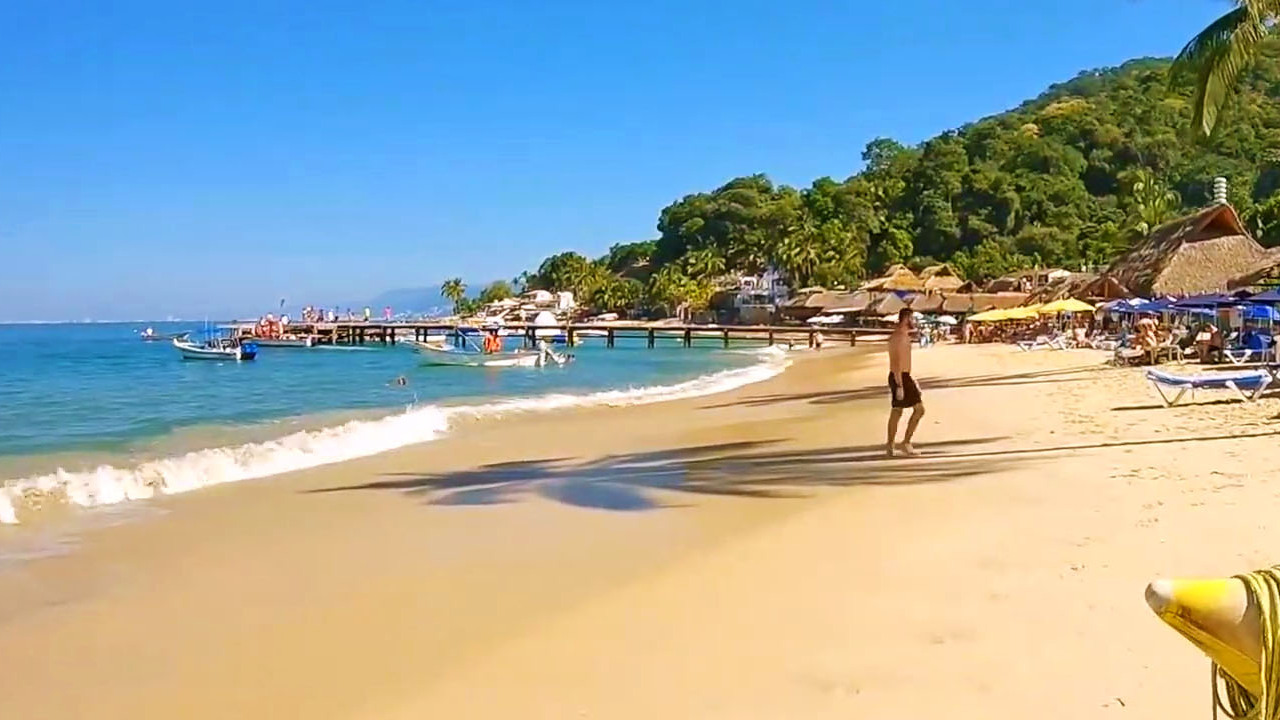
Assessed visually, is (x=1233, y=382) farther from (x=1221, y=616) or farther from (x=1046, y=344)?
(x=1046, y=344)

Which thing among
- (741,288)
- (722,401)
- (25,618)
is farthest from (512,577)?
(741,288)

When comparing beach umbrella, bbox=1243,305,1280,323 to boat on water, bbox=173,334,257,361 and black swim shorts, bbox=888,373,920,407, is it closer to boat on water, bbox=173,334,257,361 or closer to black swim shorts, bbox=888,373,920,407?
black swim shorts, bbox=888,373,920,407

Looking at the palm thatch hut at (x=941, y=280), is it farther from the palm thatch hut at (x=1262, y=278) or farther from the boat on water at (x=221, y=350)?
the boat on water at (x=221, y=350)

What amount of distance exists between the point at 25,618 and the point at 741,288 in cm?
9638

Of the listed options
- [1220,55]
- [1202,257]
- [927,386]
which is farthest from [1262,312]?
[1220,55]

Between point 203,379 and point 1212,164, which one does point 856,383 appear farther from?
A: point 1212,164

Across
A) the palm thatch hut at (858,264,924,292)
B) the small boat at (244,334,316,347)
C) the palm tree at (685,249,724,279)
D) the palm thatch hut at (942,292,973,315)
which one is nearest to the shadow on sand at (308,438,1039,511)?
the palm thatch hut at (942,292,973,315)

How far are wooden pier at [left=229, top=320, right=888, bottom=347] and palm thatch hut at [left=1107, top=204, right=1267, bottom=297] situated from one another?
26030 mm

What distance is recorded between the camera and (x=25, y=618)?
6.31 m

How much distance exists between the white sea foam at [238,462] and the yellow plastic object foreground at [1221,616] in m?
10.3

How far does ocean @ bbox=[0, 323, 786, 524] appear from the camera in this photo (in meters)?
12.5

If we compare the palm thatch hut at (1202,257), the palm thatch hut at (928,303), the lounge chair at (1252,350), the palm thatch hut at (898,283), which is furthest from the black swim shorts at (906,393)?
the palm thatch hut at (898,283)

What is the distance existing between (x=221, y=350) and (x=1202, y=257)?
45283 millimetres

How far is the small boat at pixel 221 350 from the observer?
177ft
